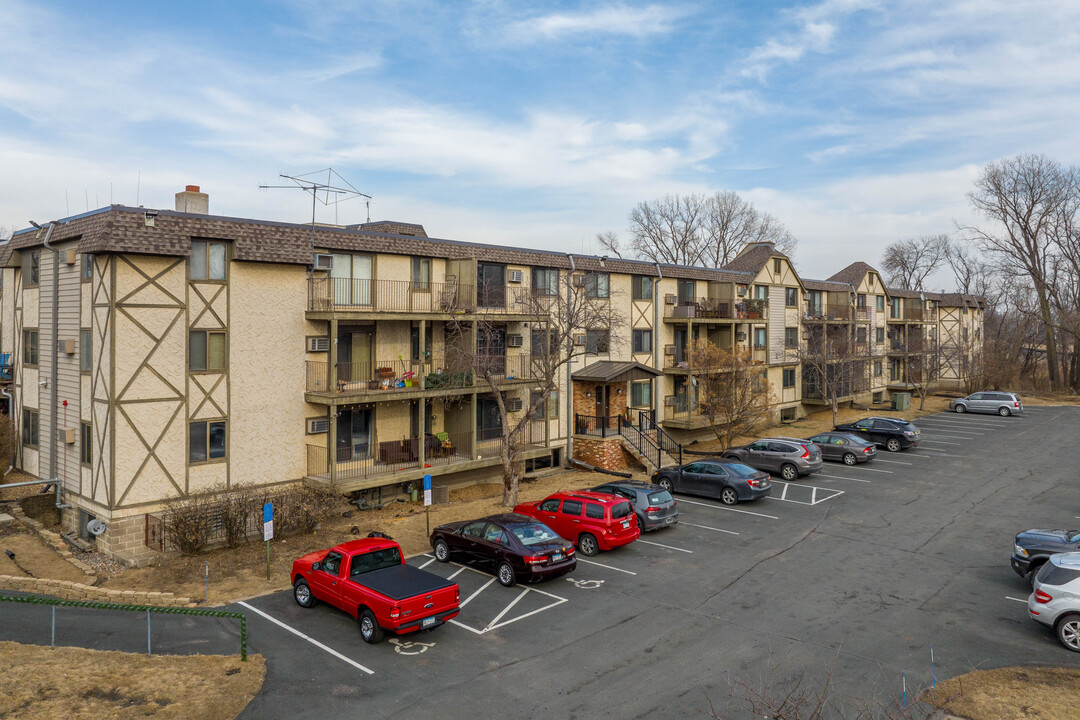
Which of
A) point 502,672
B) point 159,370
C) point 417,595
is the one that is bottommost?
point 502,672

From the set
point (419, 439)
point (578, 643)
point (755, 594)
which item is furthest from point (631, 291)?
point (578, 643)

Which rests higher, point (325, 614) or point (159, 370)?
point (159, 370)

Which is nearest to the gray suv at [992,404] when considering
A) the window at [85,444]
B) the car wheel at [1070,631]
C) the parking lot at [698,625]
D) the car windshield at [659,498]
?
the parking lot at [698,625]

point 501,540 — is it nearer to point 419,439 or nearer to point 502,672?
point 502,672

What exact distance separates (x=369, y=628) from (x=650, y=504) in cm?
1013

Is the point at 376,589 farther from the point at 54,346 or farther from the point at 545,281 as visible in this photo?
the point at 545,281

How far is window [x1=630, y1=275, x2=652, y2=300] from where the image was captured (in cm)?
3412

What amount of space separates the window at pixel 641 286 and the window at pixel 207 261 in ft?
63.2

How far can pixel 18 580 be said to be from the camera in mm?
16344

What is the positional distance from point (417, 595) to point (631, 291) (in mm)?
23165

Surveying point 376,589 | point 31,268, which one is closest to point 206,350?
point 31,268

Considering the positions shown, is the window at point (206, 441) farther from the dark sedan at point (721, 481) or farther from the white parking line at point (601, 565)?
the dark sedan at point (721, 481)

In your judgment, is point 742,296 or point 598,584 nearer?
point 598,584

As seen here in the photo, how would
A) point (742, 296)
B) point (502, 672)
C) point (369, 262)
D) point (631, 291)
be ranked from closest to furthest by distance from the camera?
point (502, 672) < point (369, 262) < point (631, 291) < point (742, 296)
